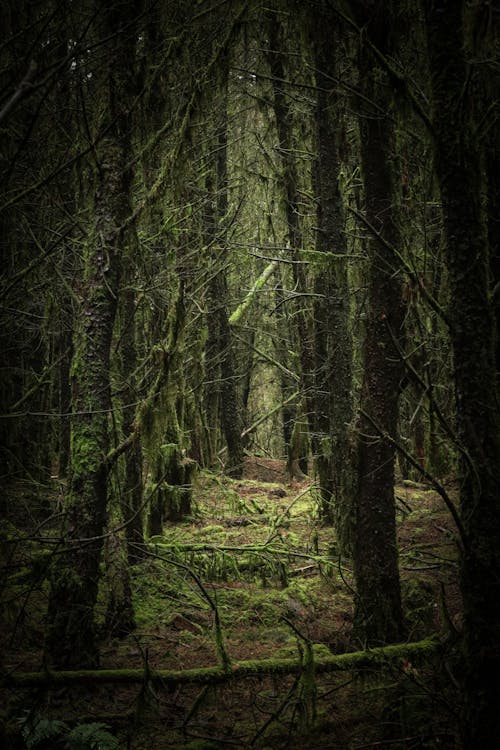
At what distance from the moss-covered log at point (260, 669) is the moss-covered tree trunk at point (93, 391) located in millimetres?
622

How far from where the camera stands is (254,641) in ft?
19.7

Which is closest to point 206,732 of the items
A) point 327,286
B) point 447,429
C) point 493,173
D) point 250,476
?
point 447,429

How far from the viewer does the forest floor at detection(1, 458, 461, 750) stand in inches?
139

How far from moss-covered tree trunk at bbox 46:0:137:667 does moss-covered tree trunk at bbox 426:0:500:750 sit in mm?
3162

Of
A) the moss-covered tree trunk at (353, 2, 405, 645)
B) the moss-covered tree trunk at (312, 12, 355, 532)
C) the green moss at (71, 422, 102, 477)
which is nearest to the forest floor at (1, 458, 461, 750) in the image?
the moss-covered tree trunk at (353, 2, 405, 645)

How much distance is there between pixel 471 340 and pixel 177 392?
4.09 meters

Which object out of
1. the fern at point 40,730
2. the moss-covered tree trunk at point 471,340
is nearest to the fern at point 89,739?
the fern at point 40,730

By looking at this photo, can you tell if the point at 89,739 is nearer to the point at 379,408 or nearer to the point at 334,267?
the point at 379,408

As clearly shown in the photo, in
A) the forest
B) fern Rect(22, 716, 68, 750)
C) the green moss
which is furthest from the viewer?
the green moss

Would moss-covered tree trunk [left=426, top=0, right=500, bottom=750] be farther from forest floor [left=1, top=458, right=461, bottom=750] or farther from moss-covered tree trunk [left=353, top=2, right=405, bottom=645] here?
moss-covered tree trunk [left=353, top=2, right=405, bottom=645]

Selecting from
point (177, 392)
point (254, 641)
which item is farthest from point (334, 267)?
point (254, 641)

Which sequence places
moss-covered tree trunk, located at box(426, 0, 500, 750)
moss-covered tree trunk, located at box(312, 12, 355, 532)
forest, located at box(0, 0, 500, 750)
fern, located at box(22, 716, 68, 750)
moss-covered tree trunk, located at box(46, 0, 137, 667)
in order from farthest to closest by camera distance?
moss-covered tree trunk, located at box(312, 12, 355, 532)
moss-covered tree trunk, located at box(46, 0, 137, 667)
fern, located at box(22, 716, 68, 750)
forest, located at box(0, 0, 500, 750)
moss-covered tree trunk, located at box(426, 0, 500, 750)

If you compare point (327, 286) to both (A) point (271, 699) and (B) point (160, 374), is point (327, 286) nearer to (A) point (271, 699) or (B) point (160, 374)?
(B) point (160, 374)

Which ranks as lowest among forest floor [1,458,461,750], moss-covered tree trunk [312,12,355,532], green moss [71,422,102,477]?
forest floor [1,458,461,750]
